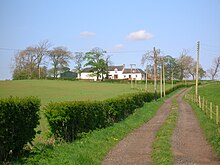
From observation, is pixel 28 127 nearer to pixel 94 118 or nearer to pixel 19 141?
pixel 19 141

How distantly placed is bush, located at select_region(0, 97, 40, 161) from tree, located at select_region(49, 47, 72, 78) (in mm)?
107573

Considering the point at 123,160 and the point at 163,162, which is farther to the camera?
the point at 123,160

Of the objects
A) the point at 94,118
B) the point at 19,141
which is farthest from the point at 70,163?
the point at 94,118

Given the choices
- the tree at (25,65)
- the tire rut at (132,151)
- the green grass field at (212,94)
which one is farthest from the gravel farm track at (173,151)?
the tree at (25,65)

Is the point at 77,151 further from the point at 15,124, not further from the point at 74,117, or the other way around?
the point at 74,117

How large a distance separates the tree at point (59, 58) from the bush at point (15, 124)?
108 meters

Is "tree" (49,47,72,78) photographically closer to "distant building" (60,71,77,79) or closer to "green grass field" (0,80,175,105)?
"distant building" (60,71,77,79)

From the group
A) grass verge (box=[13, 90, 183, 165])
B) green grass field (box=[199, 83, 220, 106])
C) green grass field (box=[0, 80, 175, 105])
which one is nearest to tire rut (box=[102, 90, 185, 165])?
grass verge (box=[13, 90, 183, 165])

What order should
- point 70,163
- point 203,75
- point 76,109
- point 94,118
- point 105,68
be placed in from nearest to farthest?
point 70,163 < point 76,109 < point 94,118 < point 105,68 < point 203,75

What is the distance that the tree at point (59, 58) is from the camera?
11844 cm

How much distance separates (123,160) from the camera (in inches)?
415

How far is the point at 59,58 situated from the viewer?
120062mm

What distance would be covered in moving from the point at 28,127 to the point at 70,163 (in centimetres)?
196

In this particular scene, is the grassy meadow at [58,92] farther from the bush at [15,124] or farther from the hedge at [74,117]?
→ the bush at [15,124]
